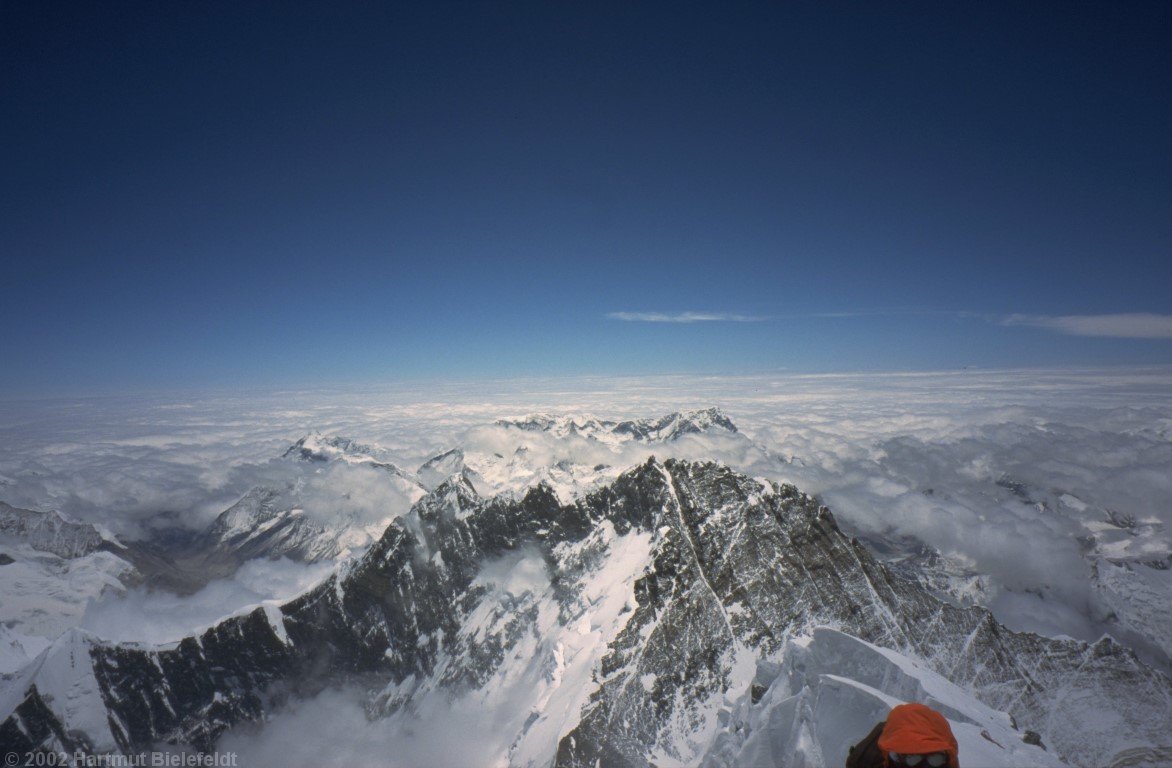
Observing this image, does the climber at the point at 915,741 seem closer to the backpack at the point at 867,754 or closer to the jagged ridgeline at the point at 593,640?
the backpack at the point at 867,754

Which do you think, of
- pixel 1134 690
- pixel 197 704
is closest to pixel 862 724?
pixel 1134 690

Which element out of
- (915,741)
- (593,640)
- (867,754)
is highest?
(915,741)

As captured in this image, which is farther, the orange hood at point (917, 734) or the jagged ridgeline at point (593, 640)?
the jagged ridgeline at point (593, 640)

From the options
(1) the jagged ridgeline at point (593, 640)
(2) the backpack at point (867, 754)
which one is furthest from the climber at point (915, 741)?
(1) the jagged ridgeline at point (593, 640)

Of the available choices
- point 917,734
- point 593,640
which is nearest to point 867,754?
point 917,734

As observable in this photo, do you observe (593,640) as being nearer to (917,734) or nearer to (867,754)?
(867,754)

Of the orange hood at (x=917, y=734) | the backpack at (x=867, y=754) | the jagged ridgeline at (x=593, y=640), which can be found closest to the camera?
the orange hood at (x=917, y=734)

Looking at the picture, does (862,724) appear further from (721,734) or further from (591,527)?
(591,527)
